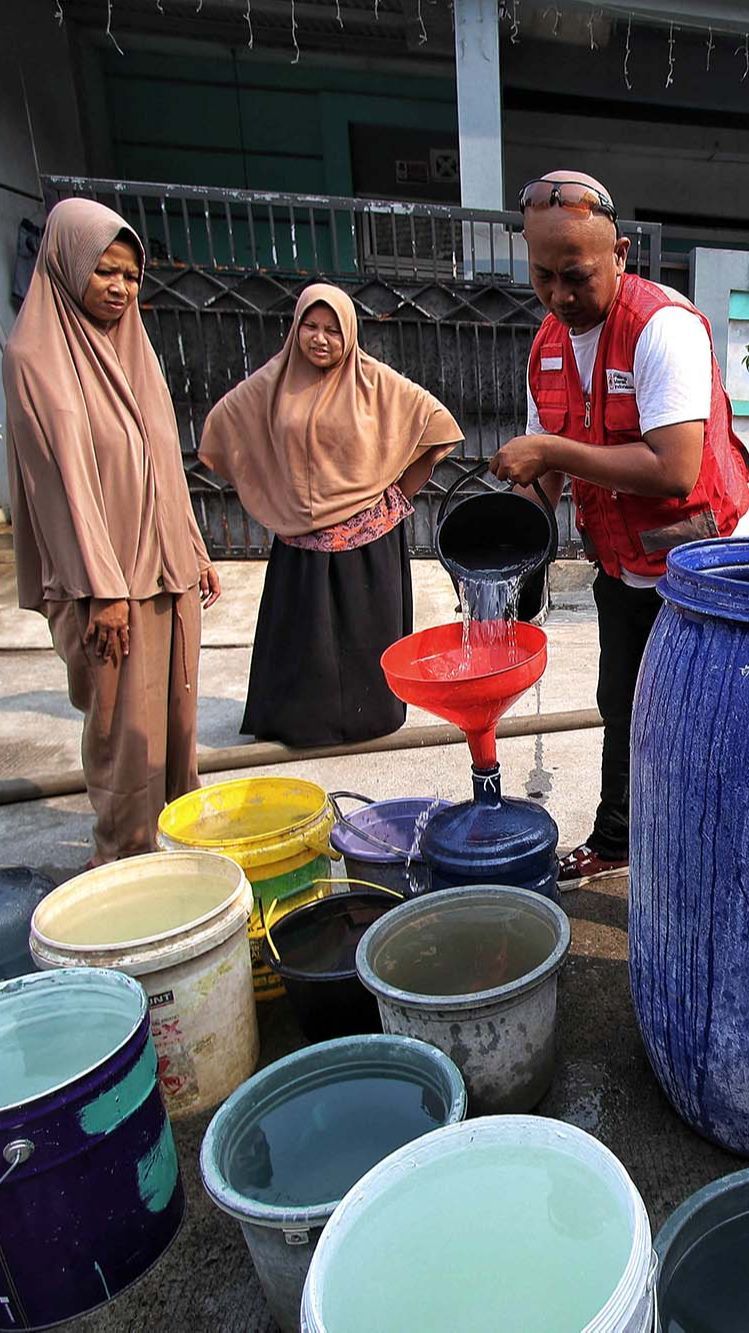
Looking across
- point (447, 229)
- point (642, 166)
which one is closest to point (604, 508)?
point (447, 229)

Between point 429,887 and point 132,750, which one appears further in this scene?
point 132,750

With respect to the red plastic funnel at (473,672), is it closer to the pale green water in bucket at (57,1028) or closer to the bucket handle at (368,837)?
the bucket handle at (368,837)

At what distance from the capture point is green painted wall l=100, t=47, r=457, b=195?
7953 millimetres

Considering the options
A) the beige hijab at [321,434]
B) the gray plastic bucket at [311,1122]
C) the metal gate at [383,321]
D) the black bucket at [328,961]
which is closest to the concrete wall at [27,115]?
the metal gate at [383,321]

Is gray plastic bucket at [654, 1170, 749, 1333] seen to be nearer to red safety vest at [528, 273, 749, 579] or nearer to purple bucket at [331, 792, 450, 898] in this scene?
purple bucket at [331, 792, 450, 898]

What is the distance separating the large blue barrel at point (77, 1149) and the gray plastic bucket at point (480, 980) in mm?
458

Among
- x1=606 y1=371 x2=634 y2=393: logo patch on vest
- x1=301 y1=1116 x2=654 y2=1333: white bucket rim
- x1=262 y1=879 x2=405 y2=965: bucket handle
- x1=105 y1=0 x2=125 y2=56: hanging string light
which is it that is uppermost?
x1=105 y1=0 x2=125 y2=56: hanging string light

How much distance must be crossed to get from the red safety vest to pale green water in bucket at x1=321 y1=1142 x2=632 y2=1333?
1486 mm

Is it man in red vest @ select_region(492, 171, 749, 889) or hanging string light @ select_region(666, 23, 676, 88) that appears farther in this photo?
hanging string light @ select_region(666, 23, 676, 88)

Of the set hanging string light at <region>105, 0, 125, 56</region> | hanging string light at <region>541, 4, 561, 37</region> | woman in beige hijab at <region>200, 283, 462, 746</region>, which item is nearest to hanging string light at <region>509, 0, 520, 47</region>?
hanging string light at <region>541, 4, 561, 37</region>

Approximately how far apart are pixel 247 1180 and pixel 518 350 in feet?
21.7

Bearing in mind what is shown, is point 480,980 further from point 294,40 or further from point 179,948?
point 294,40

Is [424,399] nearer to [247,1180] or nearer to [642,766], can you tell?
[642,766]

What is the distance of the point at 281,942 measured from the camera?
6.61 feet
